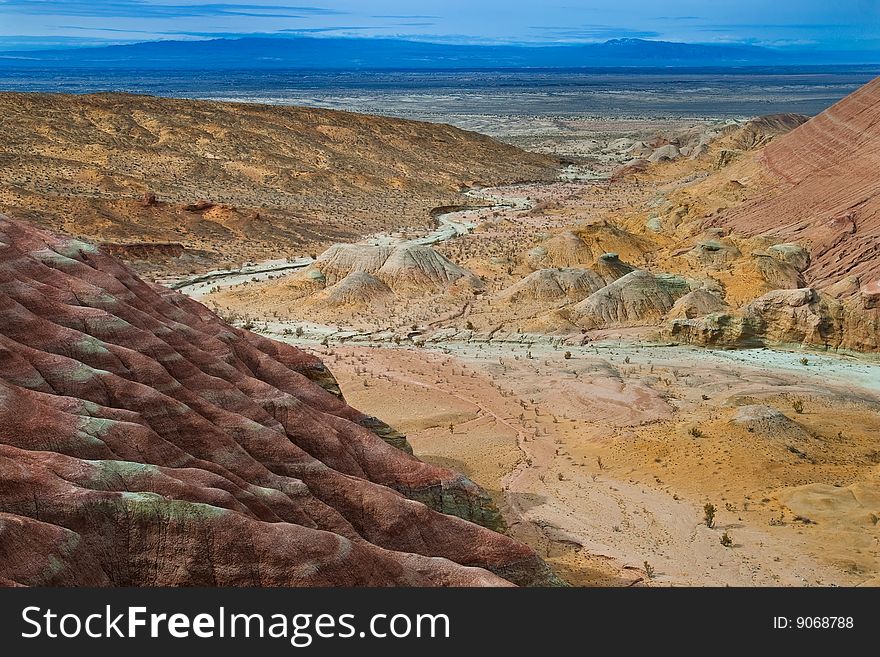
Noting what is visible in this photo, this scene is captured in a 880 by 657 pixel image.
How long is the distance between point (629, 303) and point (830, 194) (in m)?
14.9

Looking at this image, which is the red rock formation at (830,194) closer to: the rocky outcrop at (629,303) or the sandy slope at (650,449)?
the rocky outcrop at (629,303)

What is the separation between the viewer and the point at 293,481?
42.4ft

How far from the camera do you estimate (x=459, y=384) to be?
28250 millimetres

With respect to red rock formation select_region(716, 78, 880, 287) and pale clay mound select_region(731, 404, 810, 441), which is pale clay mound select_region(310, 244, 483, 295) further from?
pale clay mound select_region(731, 404, 810, 441)

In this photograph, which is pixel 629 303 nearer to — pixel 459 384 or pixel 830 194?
pixel 459 384

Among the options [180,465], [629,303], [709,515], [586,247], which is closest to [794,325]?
[629,303]

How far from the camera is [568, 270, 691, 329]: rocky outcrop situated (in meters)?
34.9

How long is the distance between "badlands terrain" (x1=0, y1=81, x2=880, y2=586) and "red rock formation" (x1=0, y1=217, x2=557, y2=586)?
0.04 meters

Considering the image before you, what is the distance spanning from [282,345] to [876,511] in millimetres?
12078

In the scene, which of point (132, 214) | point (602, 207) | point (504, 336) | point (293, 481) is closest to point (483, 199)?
point (602, 207)

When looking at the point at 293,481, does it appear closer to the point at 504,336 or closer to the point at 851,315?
the point at 504,336

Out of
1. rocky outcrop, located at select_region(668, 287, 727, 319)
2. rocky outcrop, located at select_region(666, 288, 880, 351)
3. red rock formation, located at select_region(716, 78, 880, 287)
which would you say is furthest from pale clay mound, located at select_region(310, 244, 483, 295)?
red rock formation, located at select_region(716, 78, 880, 287)

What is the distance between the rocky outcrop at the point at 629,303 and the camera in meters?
34.9

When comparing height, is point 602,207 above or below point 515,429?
above
